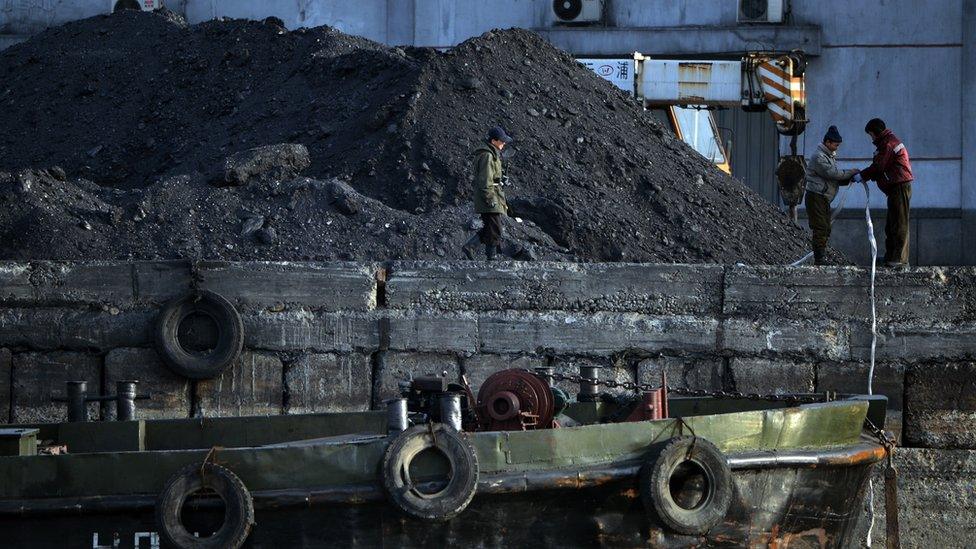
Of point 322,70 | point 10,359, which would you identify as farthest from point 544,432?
point 322,70

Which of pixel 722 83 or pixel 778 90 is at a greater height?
pixel 722 83

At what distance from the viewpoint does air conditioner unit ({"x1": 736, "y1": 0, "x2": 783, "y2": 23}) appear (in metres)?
26.7

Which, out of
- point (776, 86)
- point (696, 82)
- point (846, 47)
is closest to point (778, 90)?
point (776, 86)

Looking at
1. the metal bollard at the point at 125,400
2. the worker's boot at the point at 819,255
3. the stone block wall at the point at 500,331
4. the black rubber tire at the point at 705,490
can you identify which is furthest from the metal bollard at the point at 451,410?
the worker's boot at the point at 819,255

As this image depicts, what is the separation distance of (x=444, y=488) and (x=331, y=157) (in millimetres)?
8348

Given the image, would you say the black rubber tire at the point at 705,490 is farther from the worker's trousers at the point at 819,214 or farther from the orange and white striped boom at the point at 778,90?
the orange and white striped boom at the point at 778,90

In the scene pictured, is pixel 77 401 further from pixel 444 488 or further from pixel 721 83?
pixel 721 83

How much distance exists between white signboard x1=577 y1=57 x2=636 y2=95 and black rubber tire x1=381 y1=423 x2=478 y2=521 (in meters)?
14.4

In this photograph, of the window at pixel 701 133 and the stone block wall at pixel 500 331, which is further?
the window at pixel 701 133

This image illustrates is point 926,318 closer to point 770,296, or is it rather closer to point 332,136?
point 770,296

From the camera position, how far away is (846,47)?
87.2ft

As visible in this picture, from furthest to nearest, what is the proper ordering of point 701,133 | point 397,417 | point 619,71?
point 701,133 < point 619,71 < point 397,417

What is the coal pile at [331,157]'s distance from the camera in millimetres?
12875

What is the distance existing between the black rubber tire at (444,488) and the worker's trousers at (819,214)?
5.09 m
